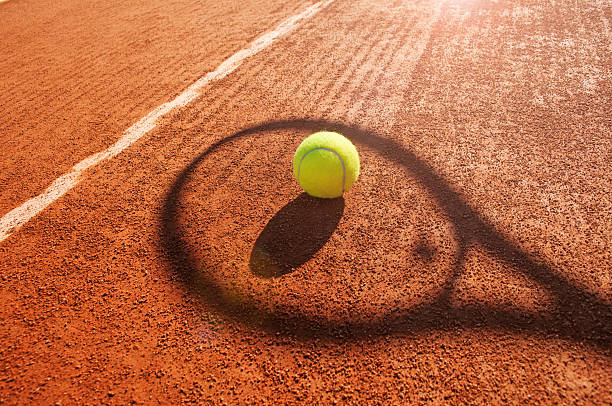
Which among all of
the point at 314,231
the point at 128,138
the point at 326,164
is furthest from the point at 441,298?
the point at 128,138

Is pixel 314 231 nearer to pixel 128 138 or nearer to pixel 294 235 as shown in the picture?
pixel 294 235

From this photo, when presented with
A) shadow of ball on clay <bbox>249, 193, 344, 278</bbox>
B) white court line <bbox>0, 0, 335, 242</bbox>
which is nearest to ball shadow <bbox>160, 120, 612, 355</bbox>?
shadow of ball on clay <bbox>249, 193, 344, 278</bbox>

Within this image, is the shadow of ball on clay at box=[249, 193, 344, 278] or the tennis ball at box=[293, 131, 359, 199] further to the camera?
the tennis ball at box=[293, 131, 359, 199]

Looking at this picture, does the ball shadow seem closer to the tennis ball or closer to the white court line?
the tennis ball

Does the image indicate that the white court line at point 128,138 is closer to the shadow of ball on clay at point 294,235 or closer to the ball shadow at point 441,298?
the ball shadow at point 441,298

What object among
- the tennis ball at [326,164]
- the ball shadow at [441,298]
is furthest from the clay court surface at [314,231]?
the tennis ball at [326,164]

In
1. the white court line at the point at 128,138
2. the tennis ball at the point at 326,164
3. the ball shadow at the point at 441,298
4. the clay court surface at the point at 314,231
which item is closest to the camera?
the clay court surface at the point at 314,231
